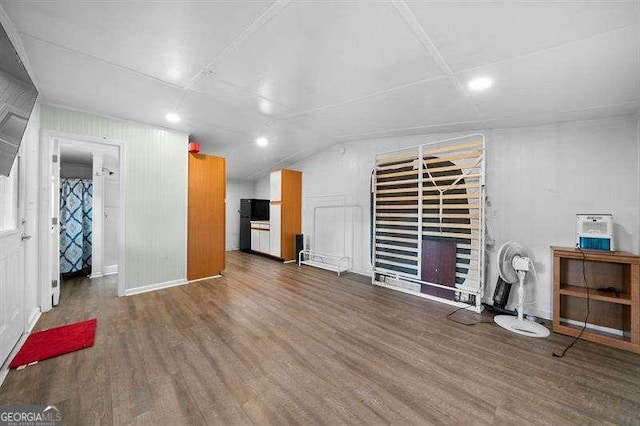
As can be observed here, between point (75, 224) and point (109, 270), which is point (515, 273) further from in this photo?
point (75, 224)

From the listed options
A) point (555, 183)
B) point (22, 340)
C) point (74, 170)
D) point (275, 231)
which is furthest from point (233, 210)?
point (555, 183)

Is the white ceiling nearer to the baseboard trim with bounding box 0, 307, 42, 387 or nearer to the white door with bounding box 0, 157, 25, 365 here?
the white door with bounding box 0, 157, 25, 365

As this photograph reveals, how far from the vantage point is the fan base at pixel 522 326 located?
248 cm

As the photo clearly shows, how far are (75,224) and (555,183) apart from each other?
7039 mm

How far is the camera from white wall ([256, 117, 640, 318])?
250 centimetres

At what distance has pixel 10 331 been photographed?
196 centimetres

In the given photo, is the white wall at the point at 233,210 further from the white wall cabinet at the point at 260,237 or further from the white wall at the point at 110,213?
the white wall at the point at 110,213

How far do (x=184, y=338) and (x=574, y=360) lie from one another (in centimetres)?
338

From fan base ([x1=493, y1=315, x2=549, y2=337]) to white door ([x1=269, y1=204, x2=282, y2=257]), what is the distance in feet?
13.6

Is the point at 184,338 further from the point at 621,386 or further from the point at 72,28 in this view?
the point at 621,386

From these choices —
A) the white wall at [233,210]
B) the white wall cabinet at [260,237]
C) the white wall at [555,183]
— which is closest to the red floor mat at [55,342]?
the white wall cabinet at [260,237]

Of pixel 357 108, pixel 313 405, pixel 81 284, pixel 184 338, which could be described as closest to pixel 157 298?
pixel 184 338

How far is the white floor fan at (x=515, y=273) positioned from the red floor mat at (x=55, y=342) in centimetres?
410

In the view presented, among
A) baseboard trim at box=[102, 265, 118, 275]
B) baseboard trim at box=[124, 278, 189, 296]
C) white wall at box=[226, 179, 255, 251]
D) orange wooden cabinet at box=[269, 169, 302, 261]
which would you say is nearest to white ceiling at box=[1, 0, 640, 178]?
baseboard trim at box=[124, 278, 189, 296]
